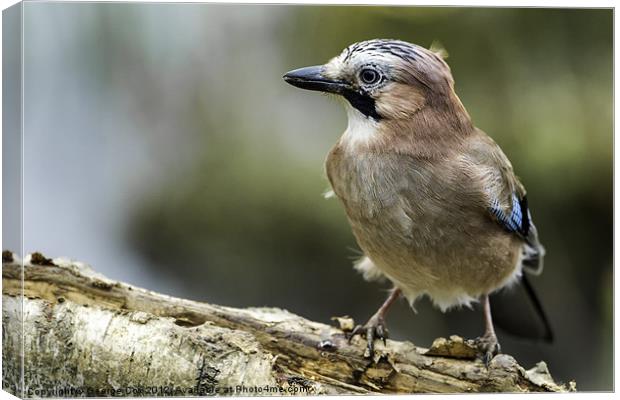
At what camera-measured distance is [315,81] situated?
5059 mm

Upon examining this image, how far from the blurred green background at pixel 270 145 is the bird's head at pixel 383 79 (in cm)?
66

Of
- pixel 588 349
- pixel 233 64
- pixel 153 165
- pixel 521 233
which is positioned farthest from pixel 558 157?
pixel 153 165

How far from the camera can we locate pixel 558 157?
239 inches

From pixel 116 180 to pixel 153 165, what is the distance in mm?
355

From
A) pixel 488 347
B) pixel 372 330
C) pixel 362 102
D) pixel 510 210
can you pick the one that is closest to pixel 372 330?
pixel 372 330

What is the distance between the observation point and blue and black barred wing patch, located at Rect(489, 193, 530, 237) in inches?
211

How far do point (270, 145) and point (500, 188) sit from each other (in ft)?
5.45

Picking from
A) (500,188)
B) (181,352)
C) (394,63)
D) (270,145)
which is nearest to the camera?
(394,63)

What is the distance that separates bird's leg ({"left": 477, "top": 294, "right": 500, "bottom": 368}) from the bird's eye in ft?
5.91

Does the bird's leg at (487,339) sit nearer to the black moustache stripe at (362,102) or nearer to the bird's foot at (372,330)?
the bird's foot at (372,330)

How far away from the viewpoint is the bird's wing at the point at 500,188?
5273mm

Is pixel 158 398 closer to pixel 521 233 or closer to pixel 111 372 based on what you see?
pixel 111 372

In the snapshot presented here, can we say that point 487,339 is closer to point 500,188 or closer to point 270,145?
point 500,188

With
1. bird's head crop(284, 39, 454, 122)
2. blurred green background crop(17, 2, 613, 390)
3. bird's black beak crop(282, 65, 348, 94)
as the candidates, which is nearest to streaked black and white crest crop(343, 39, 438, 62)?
bird's head crop(284, 39, 454, 122)
